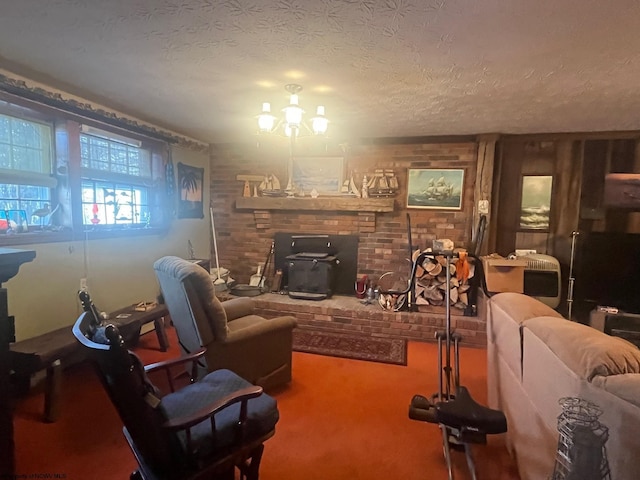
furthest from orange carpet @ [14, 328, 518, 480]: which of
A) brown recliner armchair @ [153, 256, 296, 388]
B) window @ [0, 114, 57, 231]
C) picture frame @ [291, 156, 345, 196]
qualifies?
picture frame @ [291, 156, 345, 196]

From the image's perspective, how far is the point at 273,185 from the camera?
4996mm

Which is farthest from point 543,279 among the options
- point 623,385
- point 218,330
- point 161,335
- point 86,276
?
point 86,276

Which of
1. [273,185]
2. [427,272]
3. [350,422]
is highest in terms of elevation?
[273,185]

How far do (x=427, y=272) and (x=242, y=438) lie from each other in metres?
2.99

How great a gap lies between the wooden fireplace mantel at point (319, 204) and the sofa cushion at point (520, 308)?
7.94ft

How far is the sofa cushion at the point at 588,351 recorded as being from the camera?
4.07 ft

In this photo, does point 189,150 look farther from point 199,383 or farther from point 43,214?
point 199,383

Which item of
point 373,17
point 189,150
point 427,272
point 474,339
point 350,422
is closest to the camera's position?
point 373,17

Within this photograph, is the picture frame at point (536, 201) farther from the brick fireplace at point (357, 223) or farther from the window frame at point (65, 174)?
the window frame at point (65, 174)

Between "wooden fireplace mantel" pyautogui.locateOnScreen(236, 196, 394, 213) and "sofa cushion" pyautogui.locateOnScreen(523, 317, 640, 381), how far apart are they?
3.07m

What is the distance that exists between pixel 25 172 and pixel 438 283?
3898 millimetres

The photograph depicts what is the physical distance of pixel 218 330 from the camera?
237 centimetres

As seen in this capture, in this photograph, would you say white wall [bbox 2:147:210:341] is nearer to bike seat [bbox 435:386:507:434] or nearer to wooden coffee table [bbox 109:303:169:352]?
wooden coffee table [bbox 109:303:169:352]

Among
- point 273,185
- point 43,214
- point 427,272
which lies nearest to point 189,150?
point 273,185
